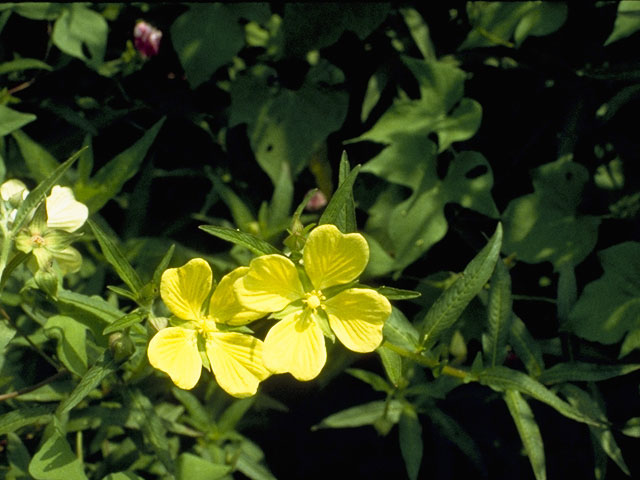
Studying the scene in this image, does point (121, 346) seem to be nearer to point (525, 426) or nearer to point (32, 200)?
point (32, 200)

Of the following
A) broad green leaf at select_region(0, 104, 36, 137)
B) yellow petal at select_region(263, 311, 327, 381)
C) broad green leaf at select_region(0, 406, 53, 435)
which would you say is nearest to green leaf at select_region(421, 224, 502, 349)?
yellow petal at select_region(263, 311, 327, 381)

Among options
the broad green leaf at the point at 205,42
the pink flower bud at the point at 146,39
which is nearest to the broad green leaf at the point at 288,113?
the broad green leaf at the point at 205,42

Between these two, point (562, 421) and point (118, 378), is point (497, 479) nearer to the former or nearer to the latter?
point (562, 421)

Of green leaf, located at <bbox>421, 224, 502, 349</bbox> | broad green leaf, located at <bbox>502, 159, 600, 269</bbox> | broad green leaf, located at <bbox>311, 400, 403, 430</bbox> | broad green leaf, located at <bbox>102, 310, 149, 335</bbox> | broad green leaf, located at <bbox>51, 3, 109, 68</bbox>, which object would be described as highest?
broad green leaf, located at <bbox>51, 3, 109, 68</bbox>

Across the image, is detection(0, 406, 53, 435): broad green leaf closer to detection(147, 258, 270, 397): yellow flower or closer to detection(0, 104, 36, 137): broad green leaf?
detection(147, 258, 270, 397): yellow flower

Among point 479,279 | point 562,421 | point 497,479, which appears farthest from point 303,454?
point 479,279

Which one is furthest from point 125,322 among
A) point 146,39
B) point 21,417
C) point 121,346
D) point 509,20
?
point 509,20

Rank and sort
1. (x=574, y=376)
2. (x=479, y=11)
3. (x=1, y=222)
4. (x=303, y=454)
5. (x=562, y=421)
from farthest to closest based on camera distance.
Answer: (x=303, y=454)
(x=562, y=421)
(x=479, y=11)
(x=574, y=376)
(x=1, y=222)
